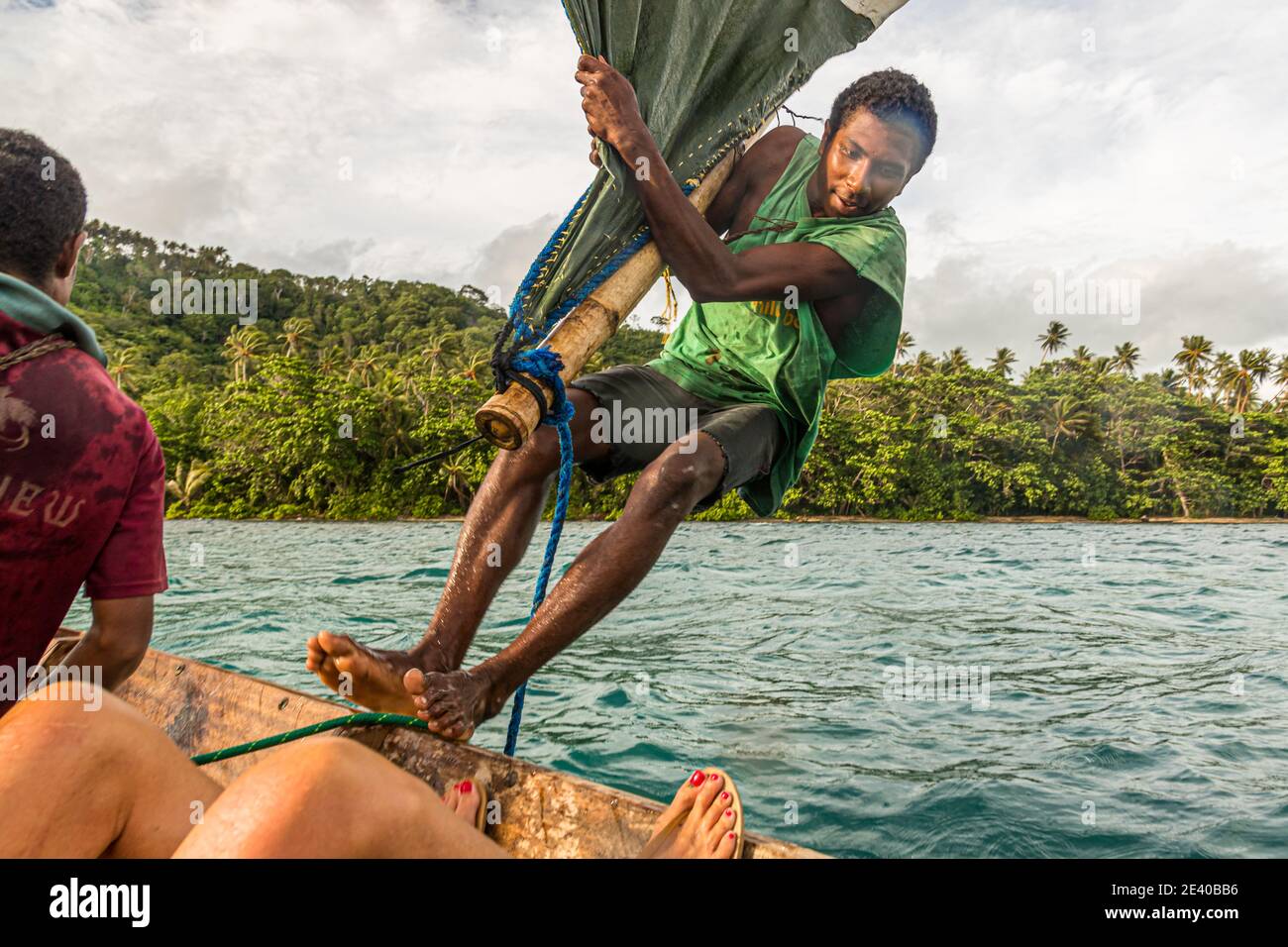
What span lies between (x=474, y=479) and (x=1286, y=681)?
30814mm

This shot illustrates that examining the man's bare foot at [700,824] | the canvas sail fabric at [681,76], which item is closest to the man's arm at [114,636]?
the canvas sail fabric at [681,76]

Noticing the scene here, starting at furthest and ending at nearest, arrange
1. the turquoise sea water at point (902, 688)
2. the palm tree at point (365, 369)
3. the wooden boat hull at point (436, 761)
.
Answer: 1. the palm tree at point (365, 369)
2. the turquoise sea water at point (902, 688)
3. the wooden boat hull at point (436, 761)

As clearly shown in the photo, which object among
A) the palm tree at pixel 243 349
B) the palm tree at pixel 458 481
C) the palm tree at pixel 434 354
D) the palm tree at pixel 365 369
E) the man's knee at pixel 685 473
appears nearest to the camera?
the man's knee at pixel 685 473

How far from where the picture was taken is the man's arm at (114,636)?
74.0 inches

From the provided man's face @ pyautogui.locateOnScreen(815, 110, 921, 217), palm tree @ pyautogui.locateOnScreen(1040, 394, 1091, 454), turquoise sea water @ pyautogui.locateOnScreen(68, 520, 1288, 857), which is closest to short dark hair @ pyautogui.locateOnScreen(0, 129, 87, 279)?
man's face @ pyautogui.locateOnScreen(815, 110, 921, 217)

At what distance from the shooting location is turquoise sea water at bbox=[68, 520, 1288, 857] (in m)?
4.34

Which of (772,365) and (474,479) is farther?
(474,479)

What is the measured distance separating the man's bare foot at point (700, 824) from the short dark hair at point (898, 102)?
1.99 meters

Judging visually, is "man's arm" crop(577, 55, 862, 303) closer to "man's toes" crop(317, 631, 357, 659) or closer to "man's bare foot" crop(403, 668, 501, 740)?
"man's bare foot" crop(403, 668, 501, 740)

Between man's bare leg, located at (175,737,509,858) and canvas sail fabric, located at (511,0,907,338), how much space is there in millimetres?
1408

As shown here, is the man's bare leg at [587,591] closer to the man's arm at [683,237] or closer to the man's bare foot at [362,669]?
the man's bare foot at [362,669]
